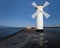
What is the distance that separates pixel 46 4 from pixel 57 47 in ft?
33.6

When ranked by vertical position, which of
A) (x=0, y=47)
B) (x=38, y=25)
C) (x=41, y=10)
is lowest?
(x=0, y=47)

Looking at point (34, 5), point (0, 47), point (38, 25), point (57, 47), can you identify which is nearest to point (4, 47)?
point (0, 47)

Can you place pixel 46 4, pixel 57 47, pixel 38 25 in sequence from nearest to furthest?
pixel 57 47 < pixel 38 25 < pixel 46 4

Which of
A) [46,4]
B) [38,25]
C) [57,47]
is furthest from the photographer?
[46,4]

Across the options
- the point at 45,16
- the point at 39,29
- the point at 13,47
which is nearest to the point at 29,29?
the point at 39,29

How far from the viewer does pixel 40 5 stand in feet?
54.3

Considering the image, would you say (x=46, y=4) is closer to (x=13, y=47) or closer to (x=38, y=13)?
(x=38, y=13)

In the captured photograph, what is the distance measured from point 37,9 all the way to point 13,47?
9.17 meters

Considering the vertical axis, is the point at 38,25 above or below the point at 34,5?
below

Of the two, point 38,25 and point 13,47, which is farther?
point 38,25

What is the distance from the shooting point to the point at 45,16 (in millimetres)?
17547

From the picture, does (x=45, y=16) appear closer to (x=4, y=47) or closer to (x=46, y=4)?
(x=46, y=4)

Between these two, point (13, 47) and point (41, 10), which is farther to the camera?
point (41, 10)

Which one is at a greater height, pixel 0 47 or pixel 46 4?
pixel 46 4
